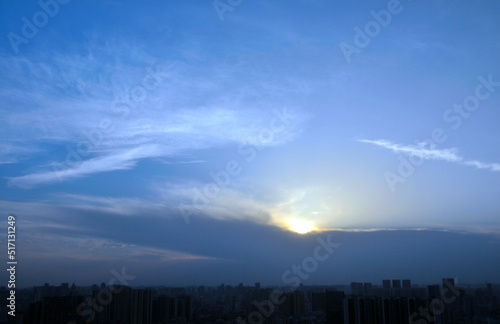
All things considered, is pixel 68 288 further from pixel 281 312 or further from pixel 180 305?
pixel 281 312

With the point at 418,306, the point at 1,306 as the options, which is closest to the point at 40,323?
the point at 1,306

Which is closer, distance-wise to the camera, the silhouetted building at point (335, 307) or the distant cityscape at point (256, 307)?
the distant cityscape at point (256, 307)

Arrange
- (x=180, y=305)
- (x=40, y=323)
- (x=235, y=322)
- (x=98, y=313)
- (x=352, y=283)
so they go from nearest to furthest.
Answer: (x=40, y=323) → (x=98, y=313) → (x=235, y=322) → (x=180, y=305) → (x=352, y=283)

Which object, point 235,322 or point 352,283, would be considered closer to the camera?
point 235,322

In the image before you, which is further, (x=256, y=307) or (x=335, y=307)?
(x=256, y=307)

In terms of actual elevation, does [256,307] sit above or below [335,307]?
below

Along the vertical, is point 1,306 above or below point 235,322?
above

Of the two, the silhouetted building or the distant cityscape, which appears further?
the silhouetted building

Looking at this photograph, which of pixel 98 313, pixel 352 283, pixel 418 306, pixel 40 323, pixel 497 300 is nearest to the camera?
pixel 40 323
